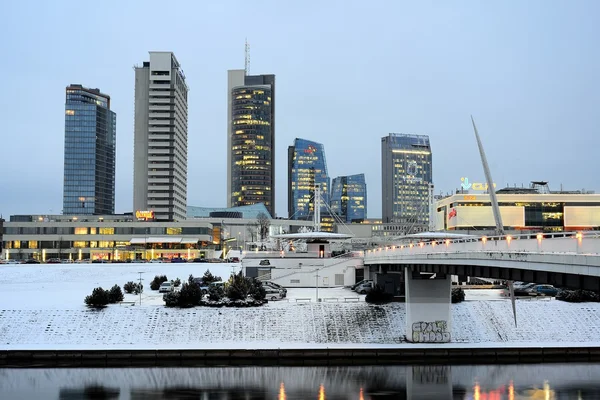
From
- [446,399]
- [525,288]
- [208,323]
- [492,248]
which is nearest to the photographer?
[492,248]

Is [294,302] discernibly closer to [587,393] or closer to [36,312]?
[36,312]

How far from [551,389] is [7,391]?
3221cm

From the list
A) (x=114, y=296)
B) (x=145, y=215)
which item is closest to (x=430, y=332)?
(x=114, y=296)

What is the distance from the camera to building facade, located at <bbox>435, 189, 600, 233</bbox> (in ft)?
510

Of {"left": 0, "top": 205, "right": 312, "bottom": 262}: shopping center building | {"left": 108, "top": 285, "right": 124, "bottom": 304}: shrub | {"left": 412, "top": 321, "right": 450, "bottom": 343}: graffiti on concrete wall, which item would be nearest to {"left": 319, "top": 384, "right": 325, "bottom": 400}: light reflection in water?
{"left": 412, "top": 321, "right": 450, "bottom": 343}: graffiti on concrete wall

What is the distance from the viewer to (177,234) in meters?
163

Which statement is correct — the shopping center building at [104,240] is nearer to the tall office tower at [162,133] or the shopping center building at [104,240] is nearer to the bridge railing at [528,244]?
the tall office tower at [162,133]

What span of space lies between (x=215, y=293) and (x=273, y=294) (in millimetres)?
6042

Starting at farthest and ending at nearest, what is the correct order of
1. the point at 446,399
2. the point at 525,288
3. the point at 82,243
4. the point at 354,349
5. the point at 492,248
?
the point at 82,243
the point at 525,288
the point at 354,349
the point at 446,399
the point at 492,248

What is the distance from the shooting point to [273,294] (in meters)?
61.8

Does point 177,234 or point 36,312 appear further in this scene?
point 177,234

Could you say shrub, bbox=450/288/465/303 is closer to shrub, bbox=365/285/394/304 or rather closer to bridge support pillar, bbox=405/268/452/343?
shrub, bbox=365/285/394/304

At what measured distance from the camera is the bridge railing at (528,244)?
2572 centimetres

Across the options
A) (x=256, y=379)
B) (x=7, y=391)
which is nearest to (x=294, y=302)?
(x=256, y=379)
